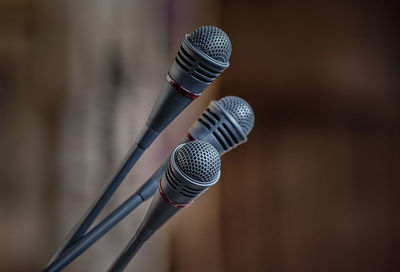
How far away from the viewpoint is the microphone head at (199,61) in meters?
0.55

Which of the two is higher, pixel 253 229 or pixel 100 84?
pixel 100 84

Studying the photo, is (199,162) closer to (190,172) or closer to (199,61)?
(190,172)

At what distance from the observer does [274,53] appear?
3.92ft

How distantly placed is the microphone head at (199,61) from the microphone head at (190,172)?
77 millimetres

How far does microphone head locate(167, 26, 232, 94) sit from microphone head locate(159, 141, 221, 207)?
0.08m

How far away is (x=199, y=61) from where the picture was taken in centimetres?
55

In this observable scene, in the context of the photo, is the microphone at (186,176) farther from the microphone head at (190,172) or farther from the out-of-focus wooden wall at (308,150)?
the out-of-focus wooden wall at (308,150)

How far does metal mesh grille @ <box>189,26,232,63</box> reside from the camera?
1.82 feet

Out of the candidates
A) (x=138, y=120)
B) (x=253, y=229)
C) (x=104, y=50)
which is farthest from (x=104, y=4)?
(x=253, y=229)

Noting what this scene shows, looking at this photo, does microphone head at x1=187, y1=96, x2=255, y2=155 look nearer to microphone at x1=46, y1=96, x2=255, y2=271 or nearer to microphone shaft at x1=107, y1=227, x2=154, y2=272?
microphone at x1=46, y1=96, x2=255, y2=271

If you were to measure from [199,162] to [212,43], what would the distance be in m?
0.15

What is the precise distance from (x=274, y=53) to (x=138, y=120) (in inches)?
15.6

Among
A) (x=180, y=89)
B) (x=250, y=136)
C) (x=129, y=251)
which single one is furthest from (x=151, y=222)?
(x=250, y=136)

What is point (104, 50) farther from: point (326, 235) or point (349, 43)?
point (326, 235)
